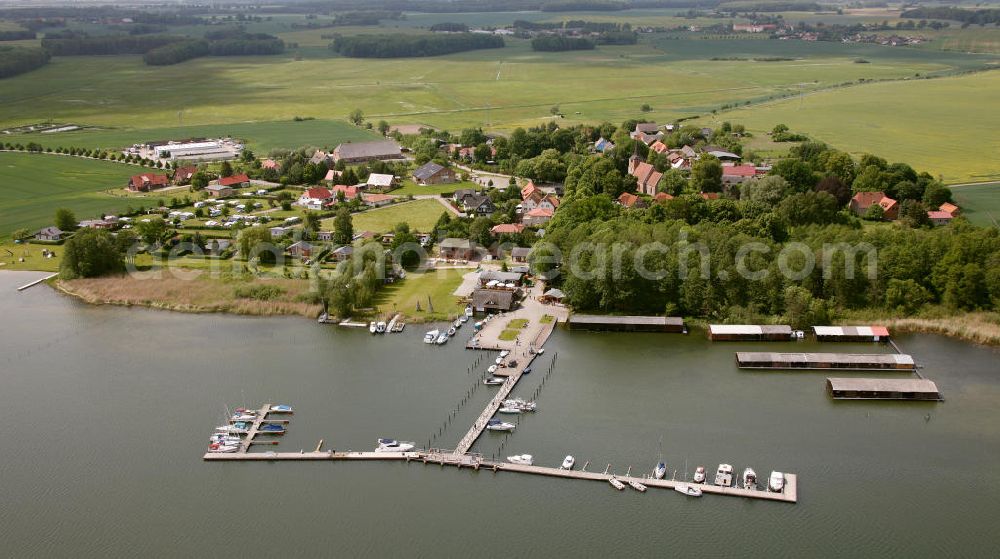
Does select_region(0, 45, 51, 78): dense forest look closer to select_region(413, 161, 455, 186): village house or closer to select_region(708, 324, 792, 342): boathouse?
select_region(413, 161, 455, 186): village house

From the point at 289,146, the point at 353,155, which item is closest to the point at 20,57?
the point at 289,146

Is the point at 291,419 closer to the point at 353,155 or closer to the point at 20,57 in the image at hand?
the point at 353,155

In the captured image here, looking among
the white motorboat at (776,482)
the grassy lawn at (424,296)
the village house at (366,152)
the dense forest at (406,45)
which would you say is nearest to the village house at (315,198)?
the village house at (366,152)

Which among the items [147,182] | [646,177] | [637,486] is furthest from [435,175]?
[637,486]

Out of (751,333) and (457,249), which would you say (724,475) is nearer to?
(751,333)

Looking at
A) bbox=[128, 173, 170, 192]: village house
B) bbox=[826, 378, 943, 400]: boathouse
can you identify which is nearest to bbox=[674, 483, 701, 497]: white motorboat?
bbox=[826, 378, 943, 400]: boathouse

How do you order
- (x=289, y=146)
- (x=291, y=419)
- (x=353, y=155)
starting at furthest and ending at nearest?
(x=289, y=146) < (x=353, y=155) < (x=291, y=419)
